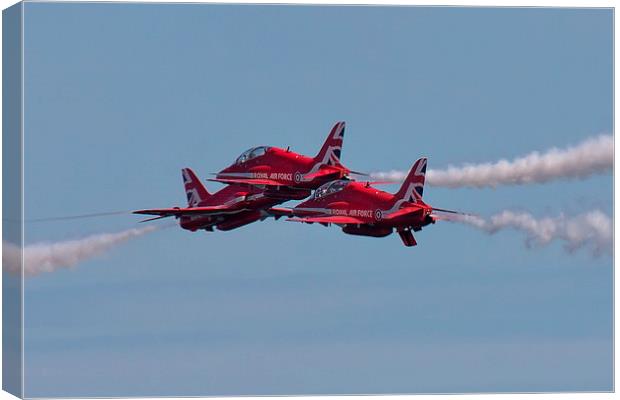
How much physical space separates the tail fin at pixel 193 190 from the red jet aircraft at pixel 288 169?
4.08 meters

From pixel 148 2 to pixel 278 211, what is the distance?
27.3ft

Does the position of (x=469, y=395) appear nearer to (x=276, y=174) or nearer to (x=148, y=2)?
(x=276, y=174)

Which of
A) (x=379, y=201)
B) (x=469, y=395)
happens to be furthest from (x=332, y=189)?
(x=469, y=395)

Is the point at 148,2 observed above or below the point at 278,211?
above

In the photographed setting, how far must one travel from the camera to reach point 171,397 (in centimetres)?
7044

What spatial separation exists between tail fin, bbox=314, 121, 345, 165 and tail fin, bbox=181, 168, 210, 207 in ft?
21.1

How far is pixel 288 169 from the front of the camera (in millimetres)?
73062

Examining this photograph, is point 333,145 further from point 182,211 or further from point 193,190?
point 193,190

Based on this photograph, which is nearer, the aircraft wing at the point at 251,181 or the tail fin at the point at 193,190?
the aircraft wing at the point at 251,181

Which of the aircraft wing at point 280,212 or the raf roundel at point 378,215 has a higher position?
the aircraft wing at point 280,212

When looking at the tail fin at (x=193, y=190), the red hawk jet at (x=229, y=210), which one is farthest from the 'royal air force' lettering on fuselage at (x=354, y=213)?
the tail fin at (x=193, y=190)

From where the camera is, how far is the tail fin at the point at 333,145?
72.5 m

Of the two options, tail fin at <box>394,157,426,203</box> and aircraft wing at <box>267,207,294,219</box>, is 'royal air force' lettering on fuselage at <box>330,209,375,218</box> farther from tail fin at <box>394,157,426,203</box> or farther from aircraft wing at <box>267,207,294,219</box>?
aircraft wing at <box>267,207,294,219</box>

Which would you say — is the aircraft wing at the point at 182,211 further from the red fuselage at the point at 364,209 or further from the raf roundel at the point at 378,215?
the raf roundel at the point at 378,215
